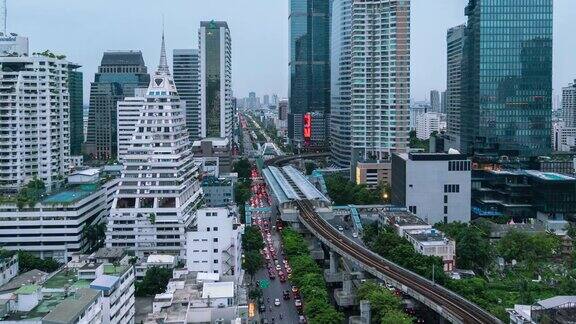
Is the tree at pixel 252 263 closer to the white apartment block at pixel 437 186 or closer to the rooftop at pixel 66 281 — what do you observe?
the rooftop at pixel 66 281

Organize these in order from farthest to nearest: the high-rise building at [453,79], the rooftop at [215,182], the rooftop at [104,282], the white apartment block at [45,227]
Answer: the high-rise building at [453,79]
the rooftop at [215,182]
the white apartment block at [45,227]
the rooftop at [104,282]

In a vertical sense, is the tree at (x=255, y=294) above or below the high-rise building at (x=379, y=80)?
below

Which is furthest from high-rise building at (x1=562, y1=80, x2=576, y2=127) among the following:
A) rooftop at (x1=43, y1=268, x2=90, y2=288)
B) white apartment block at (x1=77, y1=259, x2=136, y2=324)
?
rooftop at (x1=43, y1=268, x2=90, y2=288)

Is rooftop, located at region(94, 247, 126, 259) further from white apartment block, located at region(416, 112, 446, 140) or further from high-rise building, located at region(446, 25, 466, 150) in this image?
white apartment block, located at region(416, 112, 446, 140)

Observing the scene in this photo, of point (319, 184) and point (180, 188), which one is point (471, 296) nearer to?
point (180, 188)

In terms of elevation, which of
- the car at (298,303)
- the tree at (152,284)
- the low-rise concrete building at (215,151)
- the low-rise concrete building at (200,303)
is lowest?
the car at (298,303)

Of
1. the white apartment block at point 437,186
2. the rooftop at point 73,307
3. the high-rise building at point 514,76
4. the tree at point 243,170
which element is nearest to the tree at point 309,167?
the tree at point 243,170
